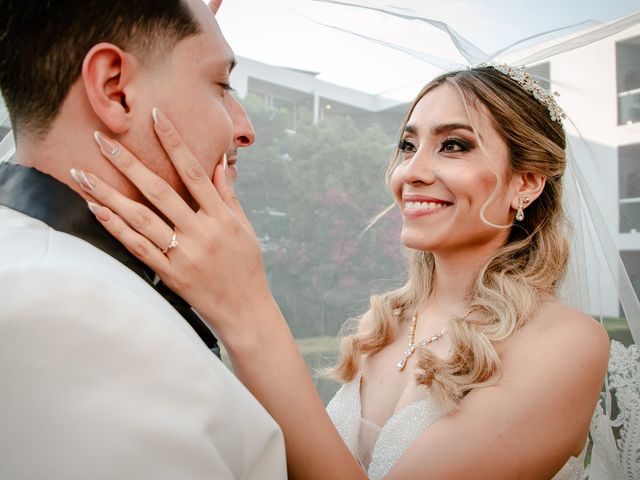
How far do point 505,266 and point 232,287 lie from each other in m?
1.63

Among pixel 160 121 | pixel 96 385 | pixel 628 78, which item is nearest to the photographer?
pixel 96 385

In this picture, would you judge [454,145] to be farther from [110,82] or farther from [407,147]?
[110,82]

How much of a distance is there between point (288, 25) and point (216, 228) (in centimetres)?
187

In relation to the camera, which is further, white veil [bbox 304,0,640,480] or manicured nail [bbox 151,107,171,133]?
white veil [bbox 304,0,640,480]

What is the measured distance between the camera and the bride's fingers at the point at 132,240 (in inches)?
51.6

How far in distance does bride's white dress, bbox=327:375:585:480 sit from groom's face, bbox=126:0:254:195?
1.36m

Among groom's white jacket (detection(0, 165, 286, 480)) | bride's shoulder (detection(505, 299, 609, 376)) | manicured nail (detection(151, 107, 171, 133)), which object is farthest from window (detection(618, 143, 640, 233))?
groom's white jacket (detection(0, 165, 286, 480))

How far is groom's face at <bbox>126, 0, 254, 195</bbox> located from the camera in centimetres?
143

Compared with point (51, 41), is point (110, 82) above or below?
below

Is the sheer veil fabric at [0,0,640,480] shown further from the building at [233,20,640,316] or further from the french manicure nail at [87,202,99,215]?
the french manicure nail at [87,202,99,215]

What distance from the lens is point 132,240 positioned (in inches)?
53.0

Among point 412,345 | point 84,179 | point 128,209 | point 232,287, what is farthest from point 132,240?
point 412,345

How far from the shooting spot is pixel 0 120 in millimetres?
2424

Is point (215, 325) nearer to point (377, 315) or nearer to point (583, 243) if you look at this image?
point (377, 315)
